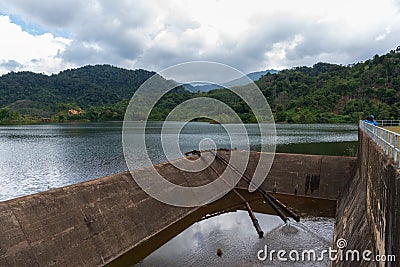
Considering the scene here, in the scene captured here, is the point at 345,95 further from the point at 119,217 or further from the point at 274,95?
the point at 119,217

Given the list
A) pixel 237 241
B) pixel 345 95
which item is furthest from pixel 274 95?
pixel 237 241

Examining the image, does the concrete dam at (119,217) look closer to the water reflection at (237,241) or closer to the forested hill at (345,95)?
the water reflection at (237,241)

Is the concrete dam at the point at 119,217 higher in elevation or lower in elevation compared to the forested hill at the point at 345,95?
lower

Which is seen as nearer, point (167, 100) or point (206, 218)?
point (206, 218)

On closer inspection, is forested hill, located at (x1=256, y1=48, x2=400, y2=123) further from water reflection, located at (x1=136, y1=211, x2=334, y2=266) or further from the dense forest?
water reflection, located at (x1=136, y1=211, x2=334, y2=266)

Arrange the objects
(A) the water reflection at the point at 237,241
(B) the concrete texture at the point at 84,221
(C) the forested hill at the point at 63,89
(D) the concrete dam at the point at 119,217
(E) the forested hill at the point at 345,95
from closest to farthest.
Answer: (D) the concrete dam at the point at 119,217, (B) the concrete texture at the point at 84,221, (A) the water reflection at the point at 237,241, (E) the forested hill at the point at 345,95, (C) the forested hill at the point at 63,89

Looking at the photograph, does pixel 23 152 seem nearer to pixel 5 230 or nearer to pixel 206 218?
pixel 206 218

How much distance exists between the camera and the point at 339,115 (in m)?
76.5

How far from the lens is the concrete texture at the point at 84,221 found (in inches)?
305

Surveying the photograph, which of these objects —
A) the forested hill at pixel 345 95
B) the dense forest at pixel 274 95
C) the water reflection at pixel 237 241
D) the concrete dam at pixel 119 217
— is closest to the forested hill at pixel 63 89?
the dense forest at pixel 274 95

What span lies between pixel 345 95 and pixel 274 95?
22.7 metres

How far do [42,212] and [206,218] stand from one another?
7444 mm

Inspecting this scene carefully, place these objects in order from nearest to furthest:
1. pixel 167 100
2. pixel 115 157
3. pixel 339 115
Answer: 1. pixel 115 157
2. pixel 339 115
3. pixel 167 100

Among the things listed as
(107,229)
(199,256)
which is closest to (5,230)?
(107,229)
